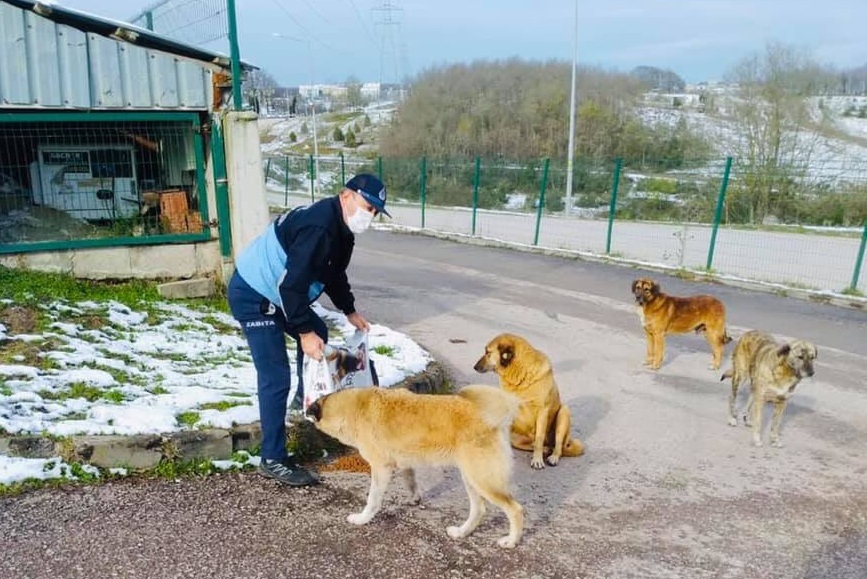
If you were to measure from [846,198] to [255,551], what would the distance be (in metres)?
21.6

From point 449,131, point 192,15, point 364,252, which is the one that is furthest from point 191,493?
point 449,131

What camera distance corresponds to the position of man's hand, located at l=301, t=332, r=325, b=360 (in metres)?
3.97

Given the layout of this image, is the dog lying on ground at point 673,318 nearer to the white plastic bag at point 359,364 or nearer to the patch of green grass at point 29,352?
the white plastic bag at point 359,364

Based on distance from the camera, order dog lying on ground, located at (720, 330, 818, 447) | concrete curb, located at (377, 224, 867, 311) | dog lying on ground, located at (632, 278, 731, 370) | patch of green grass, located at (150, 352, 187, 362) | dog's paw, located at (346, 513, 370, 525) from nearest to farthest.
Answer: dog's paw, located at (346, 513, 370, 525) < dog lying on ground, located at (720, 330, 818, 447) < patch of green grass, located at (150, 352, 187, 362) < dog lying on ground, located at (632, 278, 731, 370) < concrete curb, located at (377, 224, 867, 311)

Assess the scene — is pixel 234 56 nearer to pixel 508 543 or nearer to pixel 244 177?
pixel 244 177

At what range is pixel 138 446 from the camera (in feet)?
14.7

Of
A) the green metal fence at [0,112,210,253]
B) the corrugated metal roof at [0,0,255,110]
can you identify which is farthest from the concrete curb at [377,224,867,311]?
the corrugated metal roof at [0,0,255,110]

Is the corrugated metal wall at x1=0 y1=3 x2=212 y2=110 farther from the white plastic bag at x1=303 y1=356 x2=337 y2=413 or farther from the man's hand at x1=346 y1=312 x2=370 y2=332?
the white plastic bag at x1=303 y1=356 x2=337 y2=413

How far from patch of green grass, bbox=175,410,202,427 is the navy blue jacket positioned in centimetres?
122

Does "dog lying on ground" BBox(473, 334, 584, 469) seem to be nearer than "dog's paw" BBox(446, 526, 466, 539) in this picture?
No

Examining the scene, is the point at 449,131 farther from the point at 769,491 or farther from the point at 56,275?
the point at 769,491

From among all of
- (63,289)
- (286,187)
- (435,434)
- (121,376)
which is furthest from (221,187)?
(286,187)

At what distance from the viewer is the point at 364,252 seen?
52.9ft

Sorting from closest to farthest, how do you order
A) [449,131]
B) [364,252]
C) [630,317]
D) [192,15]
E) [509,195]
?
[192,15], [630,317], [364,252], [509,195], [449,131]
